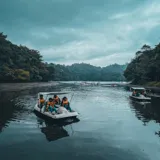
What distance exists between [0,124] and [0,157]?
812 centimetres

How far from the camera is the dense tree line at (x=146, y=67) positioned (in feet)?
267

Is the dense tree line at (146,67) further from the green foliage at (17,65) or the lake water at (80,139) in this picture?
the lake water at (80,139)

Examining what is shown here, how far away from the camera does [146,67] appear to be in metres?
93.8

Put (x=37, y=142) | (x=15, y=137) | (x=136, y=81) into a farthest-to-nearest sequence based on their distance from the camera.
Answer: (x=136, y=81)
(x=15, y=137)
(x=37, y=142)

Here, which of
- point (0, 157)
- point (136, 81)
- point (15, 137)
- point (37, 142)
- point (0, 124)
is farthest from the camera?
point (136, 81)

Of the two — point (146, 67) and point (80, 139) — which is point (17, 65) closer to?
point (146, 67)

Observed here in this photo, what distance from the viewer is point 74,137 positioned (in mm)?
15250

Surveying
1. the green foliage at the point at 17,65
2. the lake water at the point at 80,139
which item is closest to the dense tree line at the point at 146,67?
the green foliage at the point at 17,65

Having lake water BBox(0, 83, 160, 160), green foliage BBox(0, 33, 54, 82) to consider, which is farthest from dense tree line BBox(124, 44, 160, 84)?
lake water BBox(0, 83, 160, 160)

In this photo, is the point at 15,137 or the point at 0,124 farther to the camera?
the point at 0,124

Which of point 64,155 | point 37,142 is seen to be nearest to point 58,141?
point 37,142

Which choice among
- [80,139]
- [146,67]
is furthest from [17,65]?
[80,139]

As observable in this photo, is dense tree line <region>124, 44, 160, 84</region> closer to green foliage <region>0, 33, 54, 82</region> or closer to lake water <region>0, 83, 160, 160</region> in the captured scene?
green foliage <region>0, 33, 54, 82</region>

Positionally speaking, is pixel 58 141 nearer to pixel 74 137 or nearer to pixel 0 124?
pixel 74 137
